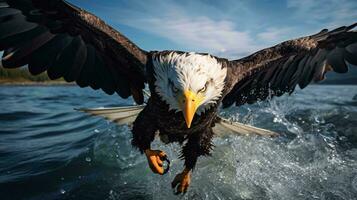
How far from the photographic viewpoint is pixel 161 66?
148 inches

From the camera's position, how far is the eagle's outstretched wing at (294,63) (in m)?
4.76

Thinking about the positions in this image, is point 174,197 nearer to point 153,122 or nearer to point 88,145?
point 153,122

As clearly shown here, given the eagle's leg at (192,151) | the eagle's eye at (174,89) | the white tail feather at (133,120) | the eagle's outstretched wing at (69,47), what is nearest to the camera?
the eagle's eye at (174,89)

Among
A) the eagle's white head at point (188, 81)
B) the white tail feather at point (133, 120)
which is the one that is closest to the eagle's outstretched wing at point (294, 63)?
the white tail feather at point (133, 120)

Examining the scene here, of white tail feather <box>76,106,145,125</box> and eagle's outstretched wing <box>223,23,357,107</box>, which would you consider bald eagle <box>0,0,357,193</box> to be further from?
white tail feather <box>76,106,145,125</box>

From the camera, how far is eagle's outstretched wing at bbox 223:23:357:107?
4762 millimetres

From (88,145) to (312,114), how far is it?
264 inches

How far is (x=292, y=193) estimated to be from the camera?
5.00m

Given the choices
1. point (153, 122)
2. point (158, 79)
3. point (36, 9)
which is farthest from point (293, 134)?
point (36, 9)

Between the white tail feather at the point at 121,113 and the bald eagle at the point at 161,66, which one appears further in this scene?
the white tail feather at the point at 121,113

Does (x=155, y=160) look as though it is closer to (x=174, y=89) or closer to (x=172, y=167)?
(x=174, y=89)

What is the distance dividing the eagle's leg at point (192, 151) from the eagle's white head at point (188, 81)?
2.66 ft

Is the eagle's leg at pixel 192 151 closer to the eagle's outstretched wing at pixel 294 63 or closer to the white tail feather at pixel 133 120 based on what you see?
the eagle's outstretched wing at pixel 294 63

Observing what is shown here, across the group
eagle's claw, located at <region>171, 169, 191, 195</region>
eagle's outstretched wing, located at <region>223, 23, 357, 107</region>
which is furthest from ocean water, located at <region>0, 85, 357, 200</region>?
eagle's outstretched wing, located at <region>223, 23, 357, 107</region>
